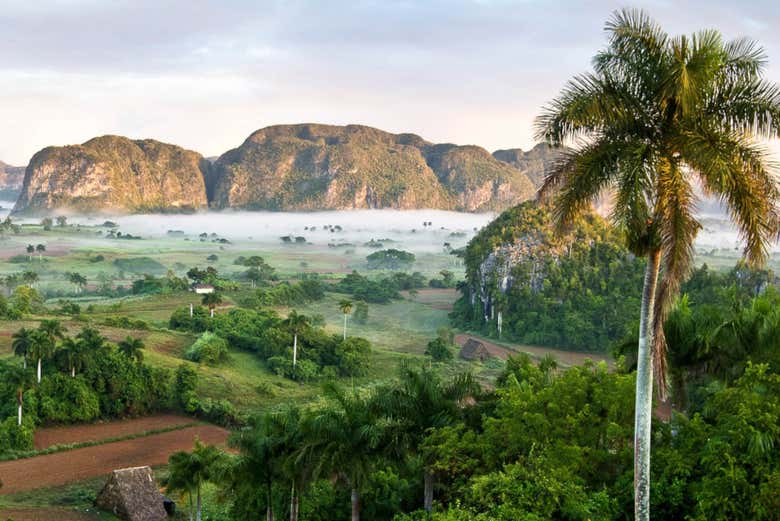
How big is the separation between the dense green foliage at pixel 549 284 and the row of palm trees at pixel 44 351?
124 ft

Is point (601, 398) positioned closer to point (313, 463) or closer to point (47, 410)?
point (313, 463)

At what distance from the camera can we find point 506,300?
214 ft

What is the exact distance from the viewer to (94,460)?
29.2 m

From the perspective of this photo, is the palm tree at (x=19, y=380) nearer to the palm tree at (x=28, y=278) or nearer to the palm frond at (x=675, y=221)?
the palm frond at (x=675, y=221)

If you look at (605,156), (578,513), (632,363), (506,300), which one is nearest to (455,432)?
(578,513)

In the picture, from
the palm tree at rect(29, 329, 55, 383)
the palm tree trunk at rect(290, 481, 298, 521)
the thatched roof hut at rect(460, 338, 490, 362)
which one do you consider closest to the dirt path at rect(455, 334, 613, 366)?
the thatched roof hut at rect(460, 338, 490, 362)

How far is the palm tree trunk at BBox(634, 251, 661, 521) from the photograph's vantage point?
30.4ft

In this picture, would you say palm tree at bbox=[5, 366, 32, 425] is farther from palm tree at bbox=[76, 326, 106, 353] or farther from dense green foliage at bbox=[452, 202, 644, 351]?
dense green foliage at bbox=[452, 202, 644, 351]

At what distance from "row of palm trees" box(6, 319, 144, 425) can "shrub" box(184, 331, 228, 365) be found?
25.5 ft

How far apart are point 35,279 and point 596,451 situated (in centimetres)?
8414

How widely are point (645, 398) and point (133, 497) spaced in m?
19.8

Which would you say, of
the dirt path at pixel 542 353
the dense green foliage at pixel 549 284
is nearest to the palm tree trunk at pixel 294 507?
→ the dirt path at pixel 542 353

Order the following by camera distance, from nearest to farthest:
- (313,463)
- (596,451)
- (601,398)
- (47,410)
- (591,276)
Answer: (596,451)
(601,398)
(313,463)
(47,410)
(591,276)

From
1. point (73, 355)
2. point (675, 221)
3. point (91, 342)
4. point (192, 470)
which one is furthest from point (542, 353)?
point (675, 221)
